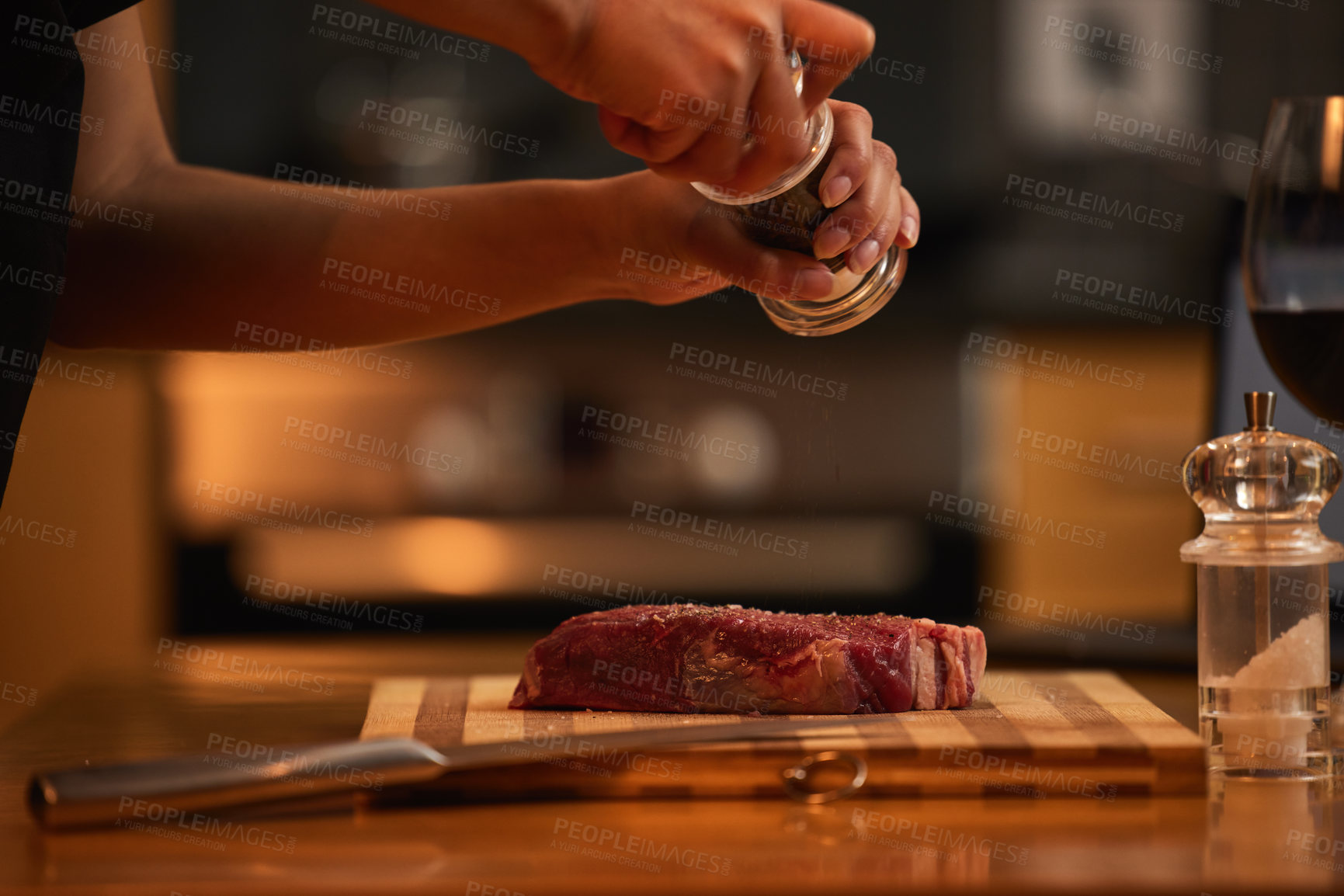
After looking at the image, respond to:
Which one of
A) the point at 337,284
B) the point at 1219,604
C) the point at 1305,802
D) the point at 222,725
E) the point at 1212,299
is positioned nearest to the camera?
the point at 1305,802

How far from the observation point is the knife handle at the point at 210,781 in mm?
688

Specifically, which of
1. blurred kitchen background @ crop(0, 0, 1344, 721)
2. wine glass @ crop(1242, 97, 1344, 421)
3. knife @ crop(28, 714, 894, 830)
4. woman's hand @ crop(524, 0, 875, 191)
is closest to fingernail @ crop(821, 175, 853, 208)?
woman's hand @ crop(524, 0, 875, 191)

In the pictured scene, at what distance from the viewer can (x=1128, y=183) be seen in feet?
11.5

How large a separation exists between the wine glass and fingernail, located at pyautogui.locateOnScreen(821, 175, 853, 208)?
0.96 ft

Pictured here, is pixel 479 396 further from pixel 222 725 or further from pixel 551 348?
pixel 222 725

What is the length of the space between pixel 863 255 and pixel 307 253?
565 mm

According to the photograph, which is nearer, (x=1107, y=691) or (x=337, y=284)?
(x=1107, y=691)

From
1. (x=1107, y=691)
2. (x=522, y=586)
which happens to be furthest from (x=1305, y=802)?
(x=522, y=586)

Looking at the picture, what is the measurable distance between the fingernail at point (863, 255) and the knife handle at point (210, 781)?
54 centimetres

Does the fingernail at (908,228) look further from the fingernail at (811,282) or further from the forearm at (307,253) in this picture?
the forearm at (307,253)

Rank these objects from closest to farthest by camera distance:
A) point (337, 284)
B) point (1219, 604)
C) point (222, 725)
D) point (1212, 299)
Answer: point (1219, 604) → point (222, 725) → point (337, 284) → point (1212, 299)

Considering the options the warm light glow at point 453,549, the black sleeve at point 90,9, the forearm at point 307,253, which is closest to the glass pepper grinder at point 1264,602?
the forearm at point 307,253

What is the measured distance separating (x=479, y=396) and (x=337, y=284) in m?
2.11

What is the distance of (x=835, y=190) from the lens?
3.30ft
